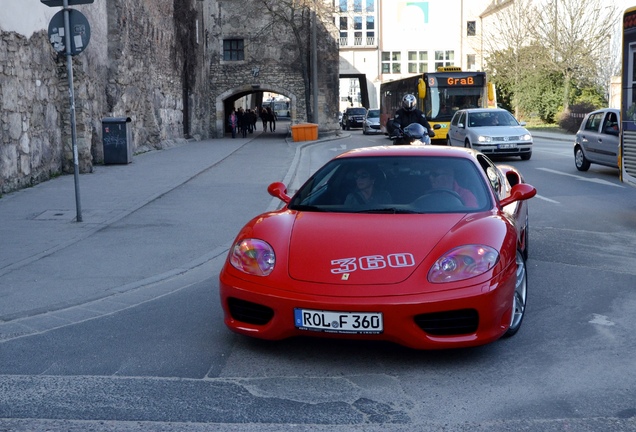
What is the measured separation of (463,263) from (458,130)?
66.6 ft

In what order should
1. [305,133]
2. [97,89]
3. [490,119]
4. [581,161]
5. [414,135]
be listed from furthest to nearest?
[305,133]
[490,119]
[97,89]
[581,161]
[414,135]

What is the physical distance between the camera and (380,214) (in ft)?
19.2

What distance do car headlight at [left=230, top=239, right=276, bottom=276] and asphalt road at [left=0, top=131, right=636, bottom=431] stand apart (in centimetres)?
55

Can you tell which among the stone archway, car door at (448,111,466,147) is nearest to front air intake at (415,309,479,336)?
car door at (448,111,466,147)

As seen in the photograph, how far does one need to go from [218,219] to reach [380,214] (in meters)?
6.20

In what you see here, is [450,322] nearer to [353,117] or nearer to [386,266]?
[386,266]

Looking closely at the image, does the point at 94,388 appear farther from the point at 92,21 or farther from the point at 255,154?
the point at 255,154

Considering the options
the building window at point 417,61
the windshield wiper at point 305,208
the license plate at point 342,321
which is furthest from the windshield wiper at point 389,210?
the building window at point 417,61

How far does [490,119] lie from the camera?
24.4 metres

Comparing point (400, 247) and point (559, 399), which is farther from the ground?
point (400, 247)

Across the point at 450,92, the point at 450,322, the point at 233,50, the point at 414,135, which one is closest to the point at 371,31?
the point at 233,50

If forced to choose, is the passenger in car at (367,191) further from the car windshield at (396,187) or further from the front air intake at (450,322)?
the front air intake at (450,322)

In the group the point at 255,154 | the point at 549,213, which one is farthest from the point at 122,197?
the point at 255,154

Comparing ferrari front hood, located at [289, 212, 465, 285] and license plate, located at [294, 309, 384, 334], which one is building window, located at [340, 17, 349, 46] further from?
license plate, located at [294, 309, 384, 334]
